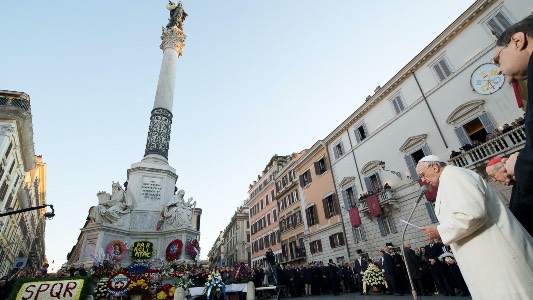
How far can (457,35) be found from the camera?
58.5ft

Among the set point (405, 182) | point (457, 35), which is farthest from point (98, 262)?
point (457, 35)

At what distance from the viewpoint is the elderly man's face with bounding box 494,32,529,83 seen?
190 centimetres

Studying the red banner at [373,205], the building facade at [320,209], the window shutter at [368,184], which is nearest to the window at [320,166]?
the building facade at [320,209]

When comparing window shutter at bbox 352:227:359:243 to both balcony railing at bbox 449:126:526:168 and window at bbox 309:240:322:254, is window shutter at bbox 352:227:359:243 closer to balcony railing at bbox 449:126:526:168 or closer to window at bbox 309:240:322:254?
window at bbox 309:240:322:254

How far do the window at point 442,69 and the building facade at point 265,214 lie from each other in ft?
83.3

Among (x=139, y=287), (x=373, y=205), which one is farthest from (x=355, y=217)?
(x=139, y=287)

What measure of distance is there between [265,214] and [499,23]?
116 ft

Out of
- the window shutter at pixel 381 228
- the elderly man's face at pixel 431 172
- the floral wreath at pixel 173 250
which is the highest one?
the window shutter at pixel 381 228

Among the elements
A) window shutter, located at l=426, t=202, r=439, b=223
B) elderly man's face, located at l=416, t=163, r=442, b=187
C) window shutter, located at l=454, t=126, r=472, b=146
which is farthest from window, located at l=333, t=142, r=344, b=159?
elderly man's face, located at l=416, t=163, r=442, b=187

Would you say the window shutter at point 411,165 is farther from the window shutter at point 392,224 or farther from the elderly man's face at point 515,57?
the elderly man's face at point 515,57

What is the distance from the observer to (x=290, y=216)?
34.2 meters

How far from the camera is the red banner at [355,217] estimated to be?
22281mm

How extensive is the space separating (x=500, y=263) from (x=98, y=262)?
561 inches

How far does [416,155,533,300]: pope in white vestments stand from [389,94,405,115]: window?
2082 centimetres
